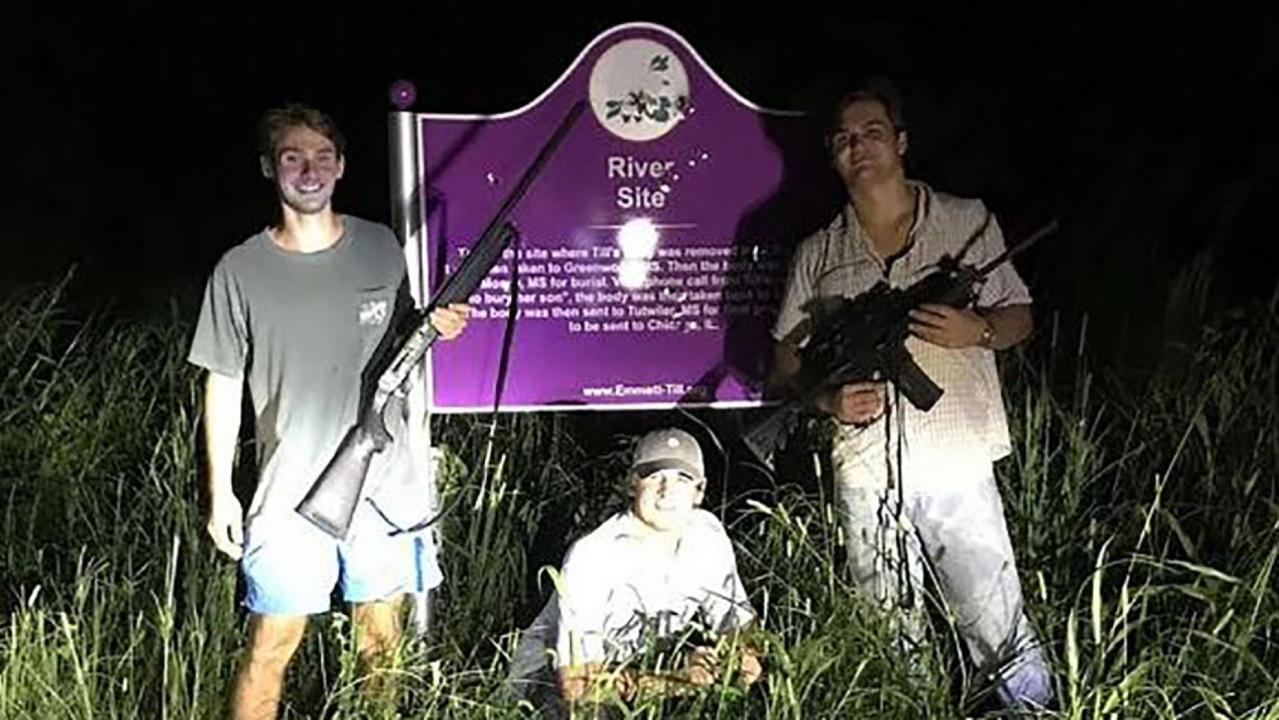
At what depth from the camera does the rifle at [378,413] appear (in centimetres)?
462

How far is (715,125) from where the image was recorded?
5.41 m

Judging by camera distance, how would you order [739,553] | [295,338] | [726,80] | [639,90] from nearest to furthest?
[295,338], [639,90], [739,553], [726,80]

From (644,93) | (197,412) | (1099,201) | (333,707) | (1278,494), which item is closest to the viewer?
(333,707)

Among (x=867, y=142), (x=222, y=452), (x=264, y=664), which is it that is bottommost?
(x=264, y=664)

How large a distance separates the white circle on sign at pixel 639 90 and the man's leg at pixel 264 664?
150 centimetres

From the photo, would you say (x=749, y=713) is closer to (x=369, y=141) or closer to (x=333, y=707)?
(x=333, y=707)

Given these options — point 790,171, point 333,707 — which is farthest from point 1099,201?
point 333,707

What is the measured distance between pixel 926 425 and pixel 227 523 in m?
1.55

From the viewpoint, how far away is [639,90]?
5352mm

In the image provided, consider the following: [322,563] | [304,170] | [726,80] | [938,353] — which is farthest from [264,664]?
[726,80]

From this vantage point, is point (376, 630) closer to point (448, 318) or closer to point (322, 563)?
point (322, 563)

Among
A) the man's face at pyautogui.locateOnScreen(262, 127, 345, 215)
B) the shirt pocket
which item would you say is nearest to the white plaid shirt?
the shirt pocket

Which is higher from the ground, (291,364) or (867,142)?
(867,142)

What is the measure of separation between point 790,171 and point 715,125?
0.73 feet
